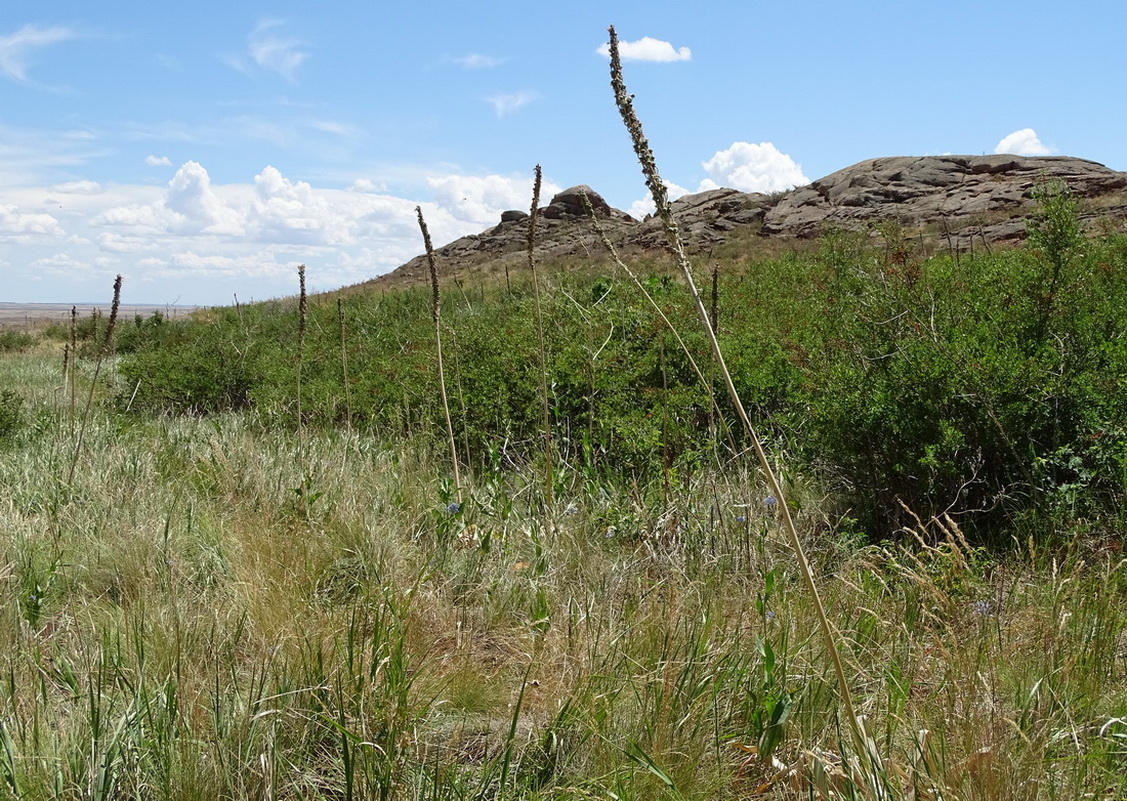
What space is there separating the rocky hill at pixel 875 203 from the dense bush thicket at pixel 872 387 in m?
23.0

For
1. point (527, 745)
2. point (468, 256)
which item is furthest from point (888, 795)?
point (468, 256)

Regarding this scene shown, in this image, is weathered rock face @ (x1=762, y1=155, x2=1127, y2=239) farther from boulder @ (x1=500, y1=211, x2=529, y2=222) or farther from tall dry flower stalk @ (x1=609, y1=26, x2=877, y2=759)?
tall dry flower stalk @ (x1=609, y1=26, x2=877, y2=759)

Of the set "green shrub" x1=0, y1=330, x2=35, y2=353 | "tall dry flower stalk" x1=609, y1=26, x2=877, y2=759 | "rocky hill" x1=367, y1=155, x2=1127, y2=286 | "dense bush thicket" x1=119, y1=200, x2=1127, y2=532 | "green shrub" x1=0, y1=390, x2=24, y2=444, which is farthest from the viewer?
"rocky hill" x1=367, y1=155, x2=1127, y2=286

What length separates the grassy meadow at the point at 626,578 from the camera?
1996 mm

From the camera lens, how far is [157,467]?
5391 mm

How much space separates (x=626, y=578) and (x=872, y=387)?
6.68 ft

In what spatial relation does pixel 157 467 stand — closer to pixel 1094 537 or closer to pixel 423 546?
pixel 423 546

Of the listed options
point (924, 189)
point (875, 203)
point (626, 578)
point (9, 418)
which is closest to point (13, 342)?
point (9, 418)

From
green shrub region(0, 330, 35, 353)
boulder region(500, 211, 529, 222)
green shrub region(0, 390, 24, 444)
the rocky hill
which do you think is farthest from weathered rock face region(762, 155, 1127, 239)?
green shrub region(0, 390, 24, 444)

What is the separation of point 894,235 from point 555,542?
428 cm

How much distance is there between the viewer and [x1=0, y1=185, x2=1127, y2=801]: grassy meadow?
2.00m

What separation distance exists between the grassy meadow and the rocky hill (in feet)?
81.1

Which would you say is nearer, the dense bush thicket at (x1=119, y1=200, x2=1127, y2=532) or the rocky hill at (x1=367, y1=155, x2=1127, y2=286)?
the dense bush thicket at (x1=119, y1=200, x2=1127, y2=532)

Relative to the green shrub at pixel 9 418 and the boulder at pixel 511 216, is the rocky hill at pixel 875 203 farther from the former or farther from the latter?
the green shrub at pixel 9 418
